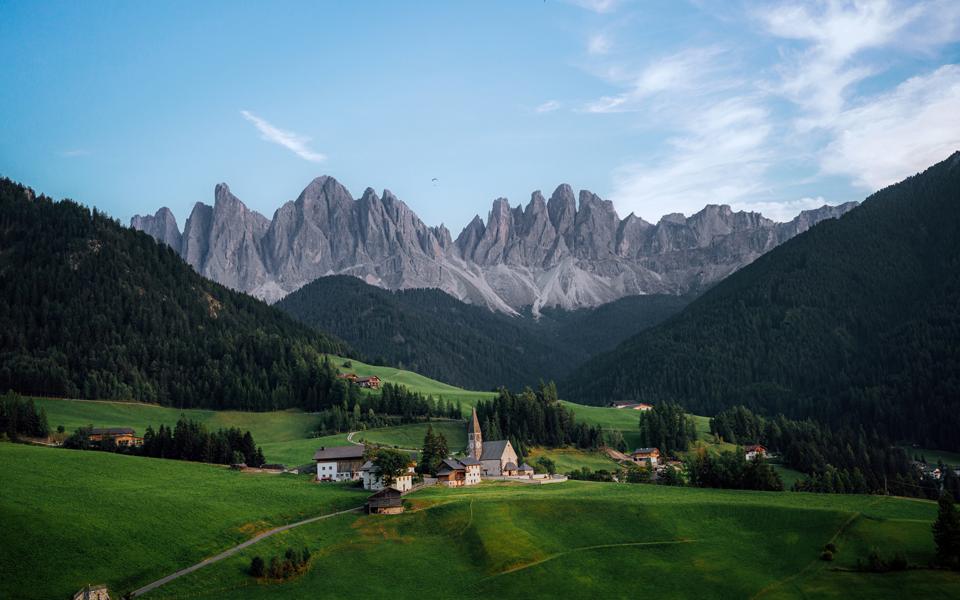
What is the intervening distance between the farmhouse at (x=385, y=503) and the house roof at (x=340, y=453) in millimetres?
25861

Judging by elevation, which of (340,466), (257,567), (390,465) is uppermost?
(390,465)

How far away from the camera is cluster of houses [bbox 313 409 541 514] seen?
100375 mm

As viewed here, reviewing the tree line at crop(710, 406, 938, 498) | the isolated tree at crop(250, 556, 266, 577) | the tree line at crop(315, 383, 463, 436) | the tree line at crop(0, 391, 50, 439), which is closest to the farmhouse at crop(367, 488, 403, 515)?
the isolated tree at crop(250, 556, 266, 577)

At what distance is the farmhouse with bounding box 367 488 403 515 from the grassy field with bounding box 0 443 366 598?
16.7ft

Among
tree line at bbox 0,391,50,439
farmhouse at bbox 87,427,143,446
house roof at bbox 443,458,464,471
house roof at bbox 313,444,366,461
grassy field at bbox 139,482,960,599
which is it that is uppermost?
tree line at bbox 0,391,50,439

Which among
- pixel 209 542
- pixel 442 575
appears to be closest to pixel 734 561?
pixel 442 575

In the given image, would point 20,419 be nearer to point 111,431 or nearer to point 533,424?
point 111,431

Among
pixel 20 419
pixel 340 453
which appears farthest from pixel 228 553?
pixel 20 419

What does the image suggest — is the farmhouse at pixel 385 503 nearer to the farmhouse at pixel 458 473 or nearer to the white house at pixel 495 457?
the farmhouse at pixel 458 473

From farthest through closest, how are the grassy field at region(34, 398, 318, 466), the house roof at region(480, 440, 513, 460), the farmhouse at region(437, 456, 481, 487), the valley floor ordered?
the grassy field at region(34, 398, 318, 466) < the house roof at region(480, 440, 513, 460) < the farmhouse at region(437, 456, 481, 487) < the valley floor

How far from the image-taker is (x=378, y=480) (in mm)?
99062

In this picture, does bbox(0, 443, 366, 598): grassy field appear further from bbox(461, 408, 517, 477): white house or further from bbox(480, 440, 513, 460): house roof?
bbox(480, 440, 513, 460): house roof

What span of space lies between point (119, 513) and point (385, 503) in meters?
25.2

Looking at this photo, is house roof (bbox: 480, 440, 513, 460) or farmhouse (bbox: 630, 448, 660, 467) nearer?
house roof (bbox: 480, 440, 513, 460)
